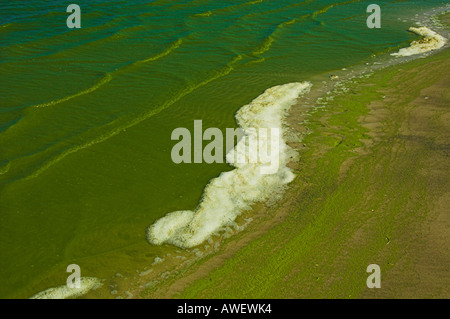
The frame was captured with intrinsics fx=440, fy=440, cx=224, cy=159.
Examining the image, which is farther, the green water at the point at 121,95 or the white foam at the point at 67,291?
the green water at the point at 121,95

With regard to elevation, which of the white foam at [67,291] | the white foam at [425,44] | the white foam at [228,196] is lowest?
the white foam at [67,291]

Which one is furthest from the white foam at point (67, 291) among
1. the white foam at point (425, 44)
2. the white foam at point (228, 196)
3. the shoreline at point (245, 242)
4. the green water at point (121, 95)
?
the white foam at point (425, 44)

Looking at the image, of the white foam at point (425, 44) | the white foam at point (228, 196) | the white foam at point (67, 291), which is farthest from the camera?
the white foam at point (425, 44)

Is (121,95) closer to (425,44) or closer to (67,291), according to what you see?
(67,291)

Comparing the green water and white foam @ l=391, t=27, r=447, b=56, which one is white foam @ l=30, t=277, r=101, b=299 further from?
white foam @ l=391, t=27, r=447, b=56

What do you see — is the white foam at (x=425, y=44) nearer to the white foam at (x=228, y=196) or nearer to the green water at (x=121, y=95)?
the green water at (x=121, y=95)

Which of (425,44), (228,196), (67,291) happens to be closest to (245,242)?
(228,196)

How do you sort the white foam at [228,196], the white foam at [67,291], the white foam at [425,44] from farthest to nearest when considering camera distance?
the white foam at [425,44] → the white foam at [228,196] → the white foam at [67,291]

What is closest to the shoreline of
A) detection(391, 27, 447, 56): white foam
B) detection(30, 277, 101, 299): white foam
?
detection(30, 277, 101, 299): white foam
